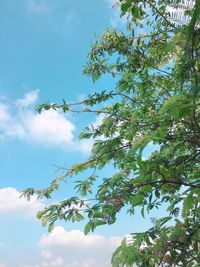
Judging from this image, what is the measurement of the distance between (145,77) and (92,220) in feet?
10.4

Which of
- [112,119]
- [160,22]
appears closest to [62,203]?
[112,119]

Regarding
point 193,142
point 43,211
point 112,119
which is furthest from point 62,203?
point 112,119

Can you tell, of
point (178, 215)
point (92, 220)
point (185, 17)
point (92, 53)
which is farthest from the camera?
point (92, 53)

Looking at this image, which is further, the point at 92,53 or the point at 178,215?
the point at 92,53

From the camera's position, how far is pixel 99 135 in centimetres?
771

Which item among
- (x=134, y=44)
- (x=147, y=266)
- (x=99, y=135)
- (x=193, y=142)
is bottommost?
(x=147, y=266)

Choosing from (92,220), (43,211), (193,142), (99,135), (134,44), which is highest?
(134,44)

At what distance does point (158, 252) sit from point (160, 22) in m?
5.30

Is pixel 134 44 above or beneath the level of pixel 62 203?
above

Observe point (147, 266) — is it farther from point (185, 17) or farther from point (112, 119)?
point (185, 17)

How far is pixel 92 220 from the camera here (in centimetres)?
486

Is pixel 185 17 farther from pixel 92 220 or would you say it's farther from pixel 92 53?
pixel 92 220

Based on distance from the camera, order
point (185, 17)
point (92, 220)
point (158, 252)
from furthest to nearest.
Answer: point (185, 17) → point (158, 252) → point (92, 220)

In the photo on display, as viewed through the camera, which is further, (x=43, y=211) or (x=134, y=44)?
(x=134, y=44)
